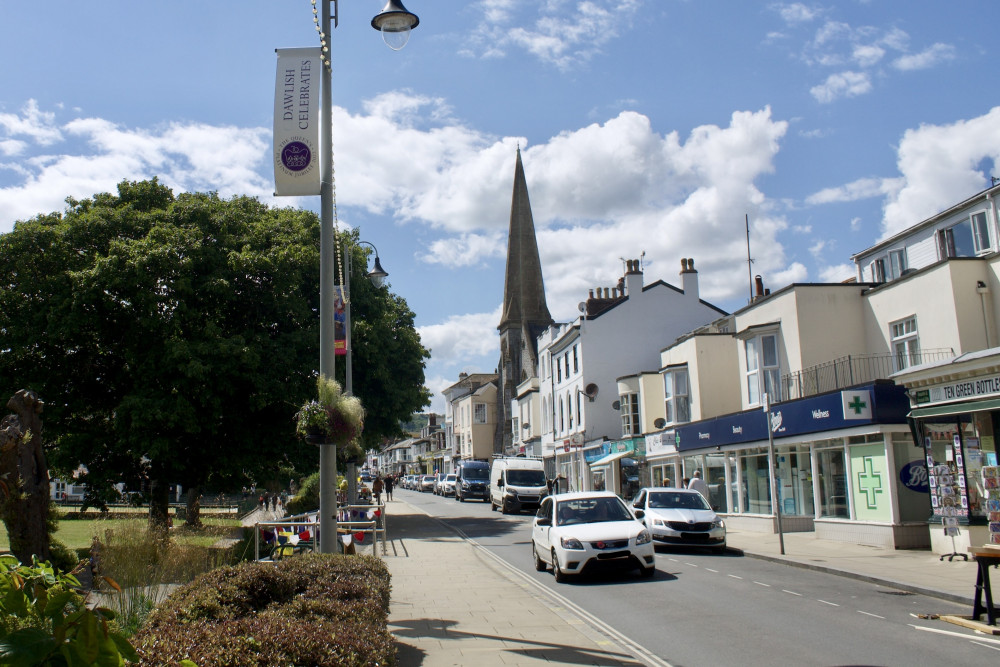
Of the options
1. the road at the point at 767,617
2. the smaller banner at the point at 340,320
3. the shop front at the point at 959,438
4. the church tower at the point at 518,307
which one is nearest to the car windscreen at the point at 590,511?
the road at the point at 767,617

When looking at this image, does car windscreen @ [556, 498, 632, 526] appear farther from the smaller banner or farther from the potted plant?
the potted plant

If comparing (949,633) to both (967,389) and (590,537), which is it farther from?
(967,389)

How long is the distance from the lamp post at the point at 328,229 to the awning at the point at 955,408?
11705mm

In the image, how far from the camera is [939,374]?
1573 centimetres

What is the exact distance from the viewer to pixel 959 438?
1580 cm

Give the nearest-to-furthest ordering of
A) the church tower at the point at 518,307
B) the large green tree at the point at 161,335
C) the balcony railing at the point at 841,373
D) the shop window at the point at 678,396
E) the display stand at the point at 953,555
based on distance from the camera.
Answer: the display stand at the point at 953,555
the balcony railing at the point at 841,373
the large green tree at the point at 161,335
the shop window at the point at 678,396
the church tower at the point at 518,307

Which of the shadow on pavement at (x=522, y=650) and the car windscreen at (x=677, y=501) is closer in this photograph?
the shadow on pavement at (x=522, y=650)

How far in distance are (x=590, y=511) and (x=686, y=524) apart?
436cm

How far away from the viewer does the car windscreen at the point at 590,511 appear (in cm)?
1550

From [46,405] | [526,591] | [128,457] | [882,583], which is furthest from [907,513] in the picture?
[46,405]

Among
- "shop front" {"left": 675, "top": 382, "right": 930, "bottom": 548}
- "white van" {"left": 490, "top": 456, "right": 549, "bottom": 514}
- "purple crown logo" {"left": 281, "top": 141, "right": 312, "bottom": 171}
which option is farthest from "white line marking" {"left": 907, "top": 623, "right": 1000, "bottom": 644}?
"white van" {"left": 490, "top": 456, "right": 549, "bottom": 514}

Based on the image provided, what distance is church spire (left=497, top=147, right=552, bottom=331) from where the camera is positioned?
80.7 meters

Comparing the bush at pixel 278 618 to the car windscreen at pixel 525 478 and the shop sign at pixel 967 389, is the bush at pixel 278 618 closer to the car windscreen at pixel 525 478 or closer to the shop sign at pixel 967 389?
the shop sign at pixel 967 389

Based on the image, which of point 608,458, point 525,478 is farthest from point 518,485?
point 608,458
